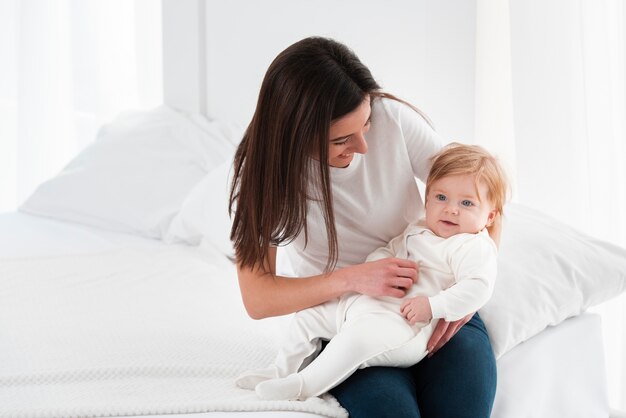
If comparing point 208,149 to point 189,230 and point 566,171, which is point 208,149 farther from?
point 566,171

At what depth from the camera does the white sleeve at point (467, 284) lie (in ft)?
4.32

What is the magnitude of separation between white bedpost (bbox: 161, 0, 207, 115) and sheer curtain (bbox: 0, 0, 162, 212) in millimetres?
415

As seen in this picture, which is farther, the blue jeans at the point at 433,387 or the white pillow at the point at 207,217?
the white pillow at the point at 207,217

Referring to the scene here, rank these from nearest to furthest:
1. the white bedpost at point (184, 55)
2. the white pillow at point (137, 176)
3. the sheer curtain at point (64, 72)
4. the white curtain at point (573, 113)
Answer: the white curtain at point (573, 113), the white pillow at point (137, 176), the white bedpost at point (184, 55), the sheer curtain at point (64, 72)

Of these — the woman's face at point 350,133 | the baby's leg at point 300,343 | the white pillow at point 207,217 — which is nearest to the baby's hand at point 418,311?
the baby's leg at point 300,343

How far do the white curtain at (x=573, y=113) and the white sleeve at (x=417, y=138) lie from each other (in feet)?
2.09

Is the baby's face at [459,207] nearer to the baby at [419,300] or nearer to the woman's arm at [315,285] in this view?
the baby at [419,300]

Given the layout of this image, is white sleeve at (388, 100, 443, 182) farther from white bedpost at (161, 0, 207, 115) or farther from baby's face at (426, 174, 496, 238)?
white bedpost at (161, 0, 207, 115)

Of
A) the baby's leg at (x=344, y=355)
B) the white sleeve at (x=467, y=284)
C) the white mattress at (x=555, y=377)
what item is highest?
the white sleeve at (x=467, y=284)

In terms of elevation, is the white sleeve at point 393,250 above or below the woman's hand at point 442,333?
above

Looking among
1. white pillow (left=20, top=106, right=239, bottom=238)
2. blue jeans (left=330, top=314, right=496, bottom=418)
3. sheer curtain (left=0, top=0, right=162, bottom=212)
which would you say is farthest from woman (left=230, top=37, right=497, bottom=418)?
sheer curtain (left=0, top=0, right=162, bottom=212)

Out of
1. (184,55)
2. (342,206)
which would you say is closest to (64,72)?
(184,55)

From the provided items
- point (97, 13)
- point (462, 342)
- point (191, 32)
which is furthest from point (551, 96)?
point (97, 13)

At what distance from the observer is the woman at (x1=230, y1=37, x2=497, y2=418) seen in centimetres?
132
